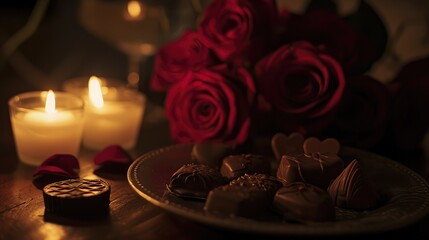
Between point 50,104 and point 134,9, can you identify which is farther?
point 134,9

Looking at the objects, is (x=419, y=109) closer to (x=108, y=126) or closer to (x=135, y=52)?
(x=108, y=126)

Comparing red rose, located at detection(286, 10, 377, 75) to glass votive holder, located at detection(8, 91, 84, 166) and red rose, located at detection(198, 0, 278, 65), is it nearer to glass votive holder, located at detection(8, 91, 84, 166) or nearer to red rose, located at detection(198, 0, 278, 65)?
red rose, located at detection(198, 0, 278, 65)

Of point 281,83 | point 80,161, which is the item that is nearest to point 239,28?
point 281,83

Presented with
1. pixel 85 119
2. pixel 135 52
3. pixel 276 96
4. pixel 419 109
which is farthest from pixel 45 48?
pixel 419 109

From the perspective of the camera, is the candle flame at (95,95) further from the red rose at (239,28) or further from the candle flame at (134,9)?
the candle flame at (134,9)

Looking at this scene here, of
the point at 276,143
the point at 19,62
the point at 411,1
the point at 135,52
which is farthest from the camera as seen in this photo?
the point at 19,62

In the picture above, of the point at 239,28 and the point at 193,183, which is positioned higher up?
the point at 239,28

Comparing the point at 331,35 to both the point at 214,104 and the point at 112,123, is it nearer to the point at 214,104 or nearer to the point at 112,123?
the point at 214,104
